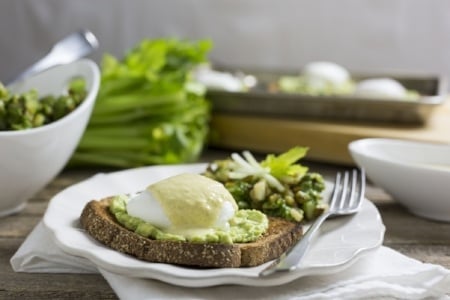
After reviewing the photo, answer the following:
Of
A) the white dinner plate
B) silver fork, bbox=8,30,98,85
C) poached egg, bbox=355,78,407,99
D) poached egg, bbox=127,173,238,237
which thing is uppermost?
silver fork, bbox=8,30,98,85

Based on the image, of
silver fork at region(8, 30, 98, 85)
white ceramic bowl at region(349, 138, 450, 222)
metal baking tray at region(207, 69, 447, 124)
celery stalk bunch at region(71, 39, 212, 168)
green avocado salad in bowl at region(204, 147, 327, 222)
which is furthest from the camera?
metal baking tray at region(207, 69, 447, 124)

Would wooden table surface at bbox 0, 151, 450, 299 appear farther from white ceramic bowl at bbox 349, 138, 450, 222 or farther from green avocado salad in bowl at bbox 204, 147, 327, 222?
green avocado salad in bowl at bbox 204, 147, 327, 222

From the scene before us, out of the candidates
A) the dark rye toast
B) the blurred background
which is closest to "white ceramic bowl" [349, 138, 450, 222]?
the dark rye toast

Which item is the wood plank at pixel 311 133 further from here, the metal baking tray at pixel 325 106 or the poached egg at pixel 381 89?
the poached egg at pixel 381 89

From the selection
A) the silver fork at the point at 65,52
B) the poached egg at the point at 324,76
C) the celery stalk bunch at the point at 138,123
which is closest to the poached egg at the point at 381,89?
the poached egg at the point at 324,76

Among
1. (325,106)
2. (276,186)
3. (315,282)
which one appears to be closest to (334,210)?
(276,186)

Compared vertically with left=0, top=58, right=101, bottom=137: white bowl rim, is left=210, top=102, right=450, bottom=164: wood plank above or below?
below

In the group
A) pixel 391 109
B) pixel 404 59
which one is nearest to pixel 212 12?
pixel 404 59
